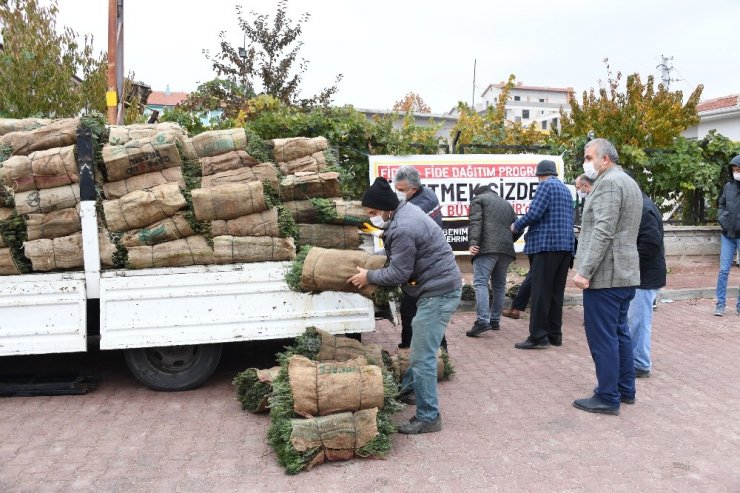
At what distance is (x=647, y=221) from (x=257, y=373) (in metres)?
3.50

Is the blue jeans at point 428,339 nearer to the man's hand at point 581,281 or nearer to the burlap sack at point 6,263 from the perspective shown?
the man's hand at point 581,281

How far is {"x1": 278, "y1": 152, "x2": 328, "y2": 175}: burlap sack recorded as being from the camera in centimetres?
585

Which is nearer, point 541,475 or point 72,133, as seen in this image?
point 541,475

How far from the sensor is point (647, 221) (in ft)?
18.2

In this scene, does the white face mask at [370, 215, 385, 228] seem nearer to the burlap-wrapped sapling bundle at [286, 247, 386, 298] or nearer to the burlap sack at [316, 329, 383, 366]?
the burlap-wrapped sapling bundle at [286, 247, 386, 298]

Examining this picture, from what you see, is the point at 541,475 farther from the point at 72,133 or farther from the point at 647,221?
the point at 72,133

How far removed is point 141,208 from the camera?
5.21 m

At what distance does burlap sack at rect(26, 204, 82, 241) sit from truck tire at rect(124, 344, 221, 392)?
111cm

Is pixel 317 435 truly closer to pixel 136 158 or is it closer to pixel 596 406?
pixel 596 406

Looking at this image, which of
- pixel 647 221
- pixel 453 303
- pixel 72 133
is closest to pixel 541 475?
pixel 453 303

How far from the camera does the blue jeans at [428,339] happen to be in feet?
15.0

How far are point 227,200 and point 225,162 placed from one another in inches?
17.8

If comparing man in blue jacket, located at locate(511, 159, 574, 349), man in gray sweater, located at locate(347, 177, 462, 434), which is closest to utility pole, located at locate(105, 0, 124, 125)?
man in blue jacket, located at locate(511, 159, 574, 349)

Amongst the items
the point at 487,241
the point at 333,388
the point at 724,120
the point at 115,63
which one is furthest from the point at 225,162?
the point at 724,120
